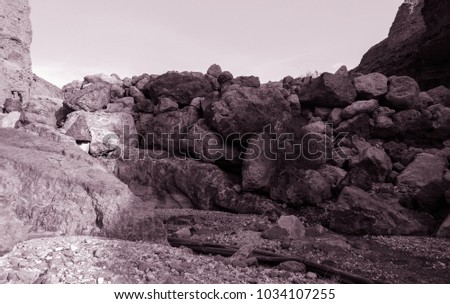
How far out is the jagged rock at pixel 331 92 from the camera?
8.34 m

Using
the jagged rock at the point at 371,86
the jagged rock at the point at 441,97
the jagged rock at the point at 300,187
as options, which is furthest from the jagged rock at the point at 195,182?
the jagged rock at the point at 441,97

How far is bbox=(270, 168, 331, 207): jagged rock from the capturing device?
687 cm

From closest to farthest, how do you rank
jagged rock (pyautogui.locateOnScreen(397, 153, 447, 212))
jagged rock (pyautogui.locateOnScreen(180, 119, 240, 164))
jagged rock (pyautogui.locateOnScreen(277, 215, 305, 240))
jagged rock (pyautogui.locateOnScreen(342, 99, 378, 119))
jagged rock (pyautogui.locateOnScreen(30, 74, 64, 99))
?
1. jagged rock (pyautogui.locateOnScreen(277, 215, 305, 240))
2. jagged rock (pyautogui.locateOnScreen(397, 153, 447, 212))
3. jagged rock (pyautogui.locateOnScreen(180, 119, 240, 164))
4. jagged rock (pyautogui.locateOnScreen(342, 99, 378, 119))
5. jagged rock (pyautogui.locateOnScreen(30, 74, 64, 99))

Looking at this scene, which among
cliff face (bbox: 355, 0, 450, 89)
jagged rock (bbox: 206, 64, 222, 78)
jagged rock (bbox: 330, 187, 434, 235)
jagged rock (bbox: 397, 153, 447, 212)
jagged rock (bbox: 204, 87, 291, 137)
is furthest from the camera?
cliff face (bbox: 355, 0, 450, 89)

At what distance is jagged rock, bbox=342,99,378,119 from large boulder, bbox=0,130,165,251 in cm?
626

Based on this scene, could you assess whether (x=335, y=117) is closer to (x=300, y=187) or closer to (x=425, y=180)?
(x=300, y=187)

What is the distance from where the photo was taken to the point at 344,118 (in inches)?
327

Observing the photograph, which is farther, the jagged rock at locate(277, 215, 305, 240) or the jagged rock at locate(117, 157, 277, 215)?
the jagged rock at locate(117, 157, 277, 215)

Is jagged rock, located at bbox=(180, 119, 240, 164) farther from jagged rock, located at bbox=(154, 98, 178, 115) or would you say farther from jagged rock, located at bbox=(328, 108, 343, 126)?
jagged rock, located at bbox=(328, 108, 343, 126)

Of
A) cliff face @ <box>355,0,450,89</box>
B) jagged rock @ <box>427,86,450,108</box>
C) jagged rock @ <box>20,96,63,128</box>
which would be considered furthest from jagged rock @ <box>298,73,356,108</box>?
jagged rock @ <box>20,96,63,128</box>

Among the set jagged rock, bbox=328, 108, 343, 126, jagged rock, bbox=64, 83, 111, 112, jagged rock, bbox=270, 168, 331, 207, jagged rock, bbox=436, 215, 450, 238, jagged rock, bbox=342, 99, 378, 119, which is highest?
jagged rock, bbox=64, 83, 111, 112

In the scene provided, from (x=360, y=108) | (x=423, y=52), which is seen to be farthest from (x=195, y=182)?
(x=423, y=52)

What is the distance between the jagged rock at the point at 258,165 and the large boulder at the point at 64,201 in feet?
11.5

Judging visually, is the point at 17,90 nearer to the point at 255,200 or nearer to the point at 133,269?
the point at 255,200
